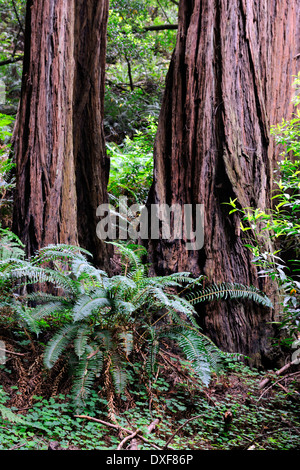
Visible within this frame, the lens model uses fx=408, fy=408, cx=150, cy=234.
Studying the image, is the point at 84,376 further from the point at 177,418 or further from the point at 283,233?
the point at 283,233

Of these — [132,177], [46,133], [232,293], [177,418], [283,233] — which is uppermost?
[46,133]

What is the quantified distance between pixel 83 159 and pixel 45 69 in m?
1.17

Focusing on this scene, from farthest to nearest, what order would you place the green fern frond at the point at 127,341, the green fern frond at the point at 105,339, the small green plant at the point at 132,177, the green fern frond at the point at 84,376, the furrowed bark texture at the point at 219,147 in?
1. the small green plant at the point at 132,177
2. the furrowed bark texture at the point at 219,147
3. the green fern frond at the point at 105,339
4. the green fern frond at the point at 127,341
5. the green fern frond at the point at 84,376

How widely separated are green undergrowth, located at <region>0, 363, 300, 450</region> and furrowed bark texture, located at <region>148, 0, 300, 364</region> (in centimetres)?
59

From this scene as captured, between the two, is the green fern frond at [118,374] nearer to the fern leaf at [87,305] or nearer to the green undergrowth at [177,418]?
the green undergrowth at [177,418]

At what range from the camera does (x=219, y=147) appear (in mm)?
4047

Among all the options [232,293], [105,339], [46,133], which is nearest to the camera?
[105,339]

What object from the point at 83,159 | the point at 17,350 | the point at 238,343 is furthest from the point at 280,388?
the point at 83,159

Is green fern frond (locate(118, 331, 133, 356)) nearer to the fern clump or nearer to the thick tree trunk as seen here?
the fern clump

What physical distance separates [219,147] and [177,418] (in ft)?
8.28

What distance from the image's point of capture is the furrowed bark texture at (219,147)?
148 inches

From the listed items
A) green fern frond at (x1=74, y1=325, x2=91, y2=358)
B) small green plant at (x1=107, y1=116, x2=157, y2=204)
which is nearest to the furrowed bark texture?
green fern frond at (x1=74, y1=325, x2=91, y2=358)

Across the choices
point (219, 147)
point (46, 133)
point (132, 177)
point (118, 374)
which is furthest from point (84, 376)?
point (132, 177)

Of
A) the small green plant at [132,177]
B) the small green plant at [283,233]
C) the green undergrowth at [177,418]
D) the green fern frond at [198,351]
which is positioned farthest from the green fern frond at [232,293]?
the small green plant at [132,177]
